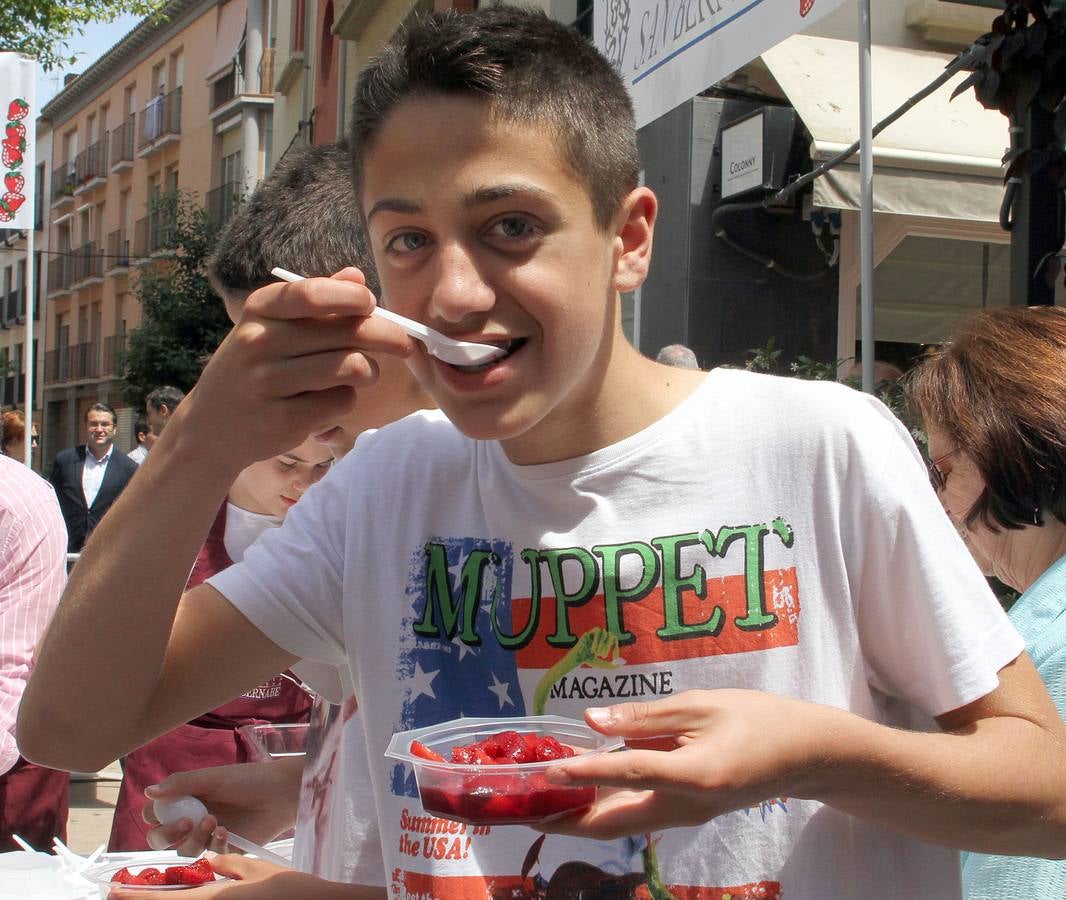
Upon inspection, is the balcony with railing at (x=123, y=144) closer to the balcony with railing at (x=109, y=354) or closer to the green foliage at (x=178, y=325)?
the balcony with railing at (x=109, y=354)

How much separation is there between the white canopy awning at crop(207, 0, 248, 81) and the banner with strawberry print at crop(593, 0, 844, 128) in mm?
27956

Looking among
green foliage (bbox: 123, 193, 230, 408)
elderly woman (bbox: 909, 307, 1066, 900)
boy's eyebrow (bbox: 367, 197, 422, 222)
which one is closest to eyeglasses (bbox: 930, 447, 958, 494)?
elderly woman (bbox: 909, 307, 1066, 900)

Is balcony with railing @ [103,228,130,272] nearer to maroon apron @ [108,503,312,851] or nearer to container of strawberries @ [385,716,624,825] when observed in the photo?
maroon apron @ [108,503,312,851]

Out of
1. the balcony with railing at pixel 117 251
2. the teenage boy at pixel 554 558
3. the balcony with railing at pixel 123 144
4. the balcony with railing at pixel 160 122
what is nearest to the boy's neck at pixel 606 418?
the teenage boy at pixel 554 558

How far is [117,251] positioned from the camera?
3925 centimetres

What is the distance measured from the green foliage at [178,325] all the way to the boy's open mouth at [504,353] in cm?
1811

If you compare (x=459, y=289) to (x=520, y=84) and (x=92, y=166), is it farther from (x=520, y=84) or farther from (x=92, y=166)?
(x=92, y=166)

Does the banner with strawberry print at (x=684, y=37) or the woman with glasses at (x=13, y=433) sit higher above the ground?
the banner with strawberry print at (x=684, y=37)

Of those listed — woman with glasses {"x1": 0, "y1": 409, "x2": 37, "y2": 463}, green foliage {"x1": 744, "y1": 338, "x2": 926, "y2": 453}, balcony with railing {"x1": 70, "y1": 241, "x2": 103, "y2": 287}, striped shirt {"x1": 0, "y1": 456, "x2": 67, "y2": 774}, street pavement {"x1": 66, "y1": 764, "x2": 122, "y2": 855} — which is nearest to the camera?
striped shirt {"x1": 0, "y1": 456, "x2": 67, "y2": 774}

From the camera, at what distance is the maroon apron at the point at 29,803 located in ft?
10.7

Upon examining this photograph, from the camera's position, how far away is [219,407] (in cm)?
133

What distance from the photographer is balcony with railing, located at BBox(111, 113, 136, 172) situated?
127 ft

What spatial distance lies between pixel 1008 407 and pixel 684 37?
2.04 metres

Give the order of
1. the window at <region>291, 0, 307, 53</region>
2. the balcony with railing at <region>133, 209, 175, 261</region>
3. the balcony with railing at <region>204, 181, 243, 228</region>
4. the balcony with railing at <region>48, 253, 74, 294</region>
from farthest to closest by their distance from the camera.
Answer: the balcony with railing at <region>48, 253, 74, 294</region>, the balcony with railing at <region>133, 209, 175, 261</region>, the balcony with railing at <region>204, 181, 243, 228</region>, the window at <region>291, 0, 307, 53</region>
